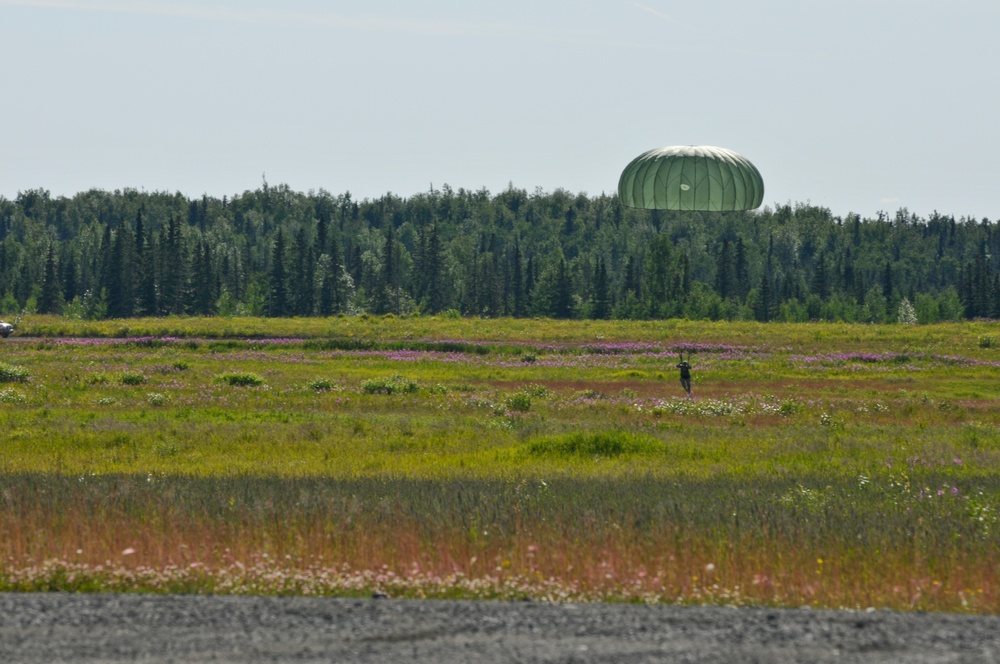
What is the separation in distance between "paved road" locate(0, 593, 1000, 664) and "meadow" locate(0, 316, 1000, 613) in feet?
2.72

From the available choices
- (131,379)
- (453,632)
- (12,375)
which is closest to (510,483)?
(453,632)

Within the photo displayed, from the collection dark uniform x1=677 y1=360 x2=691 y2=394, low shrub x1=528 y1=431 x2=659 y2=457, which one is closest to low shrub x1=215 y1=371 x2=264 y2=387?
dark uniform x1=677 y1=360 x2=691 y2=394

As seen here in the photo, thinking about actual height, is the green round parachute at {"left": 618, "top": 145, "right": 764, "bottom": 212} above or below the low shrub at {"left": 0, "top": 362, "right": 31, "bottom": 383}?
above

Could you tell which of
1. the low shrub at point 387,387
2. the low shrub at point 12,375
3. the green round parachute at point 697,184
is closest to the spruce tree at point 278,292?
the green round parachute at point 697,184

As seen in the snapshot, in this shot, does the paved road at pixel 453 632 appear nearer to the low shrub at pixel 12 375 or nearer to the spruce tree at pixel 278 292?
the low shrub at pixel 12 375

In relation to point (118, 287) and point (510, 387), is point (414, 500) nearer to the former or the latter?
point (510, 387)

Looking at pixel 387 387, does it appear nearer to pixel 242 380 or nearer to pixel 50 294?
pixel 242 380

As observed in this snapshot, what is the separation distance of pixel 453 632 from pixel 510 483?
8.32m

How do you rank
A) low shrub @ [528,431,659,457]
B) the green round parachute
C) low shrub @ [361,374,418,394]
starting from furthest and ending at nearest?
the green round parachute, low shrub @ [361,374,418,394], low shrub @ [528,431,659,457]

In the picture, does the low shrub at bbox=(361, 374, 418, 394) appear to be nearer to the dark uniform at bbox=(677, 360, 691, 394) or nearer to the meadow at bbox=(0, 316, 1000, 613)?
the meadow at bbox=(0, 316, 1000, 613)

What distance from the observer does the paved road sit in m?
6.78

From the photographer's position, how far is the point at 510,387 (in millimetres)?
37938

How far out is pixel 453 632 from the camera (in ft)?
23.9

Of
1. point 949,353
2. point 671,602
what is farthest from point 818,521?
point 949,353
